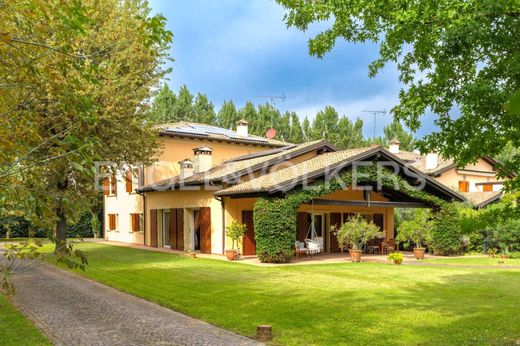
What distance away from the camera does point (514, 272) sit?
16.5m

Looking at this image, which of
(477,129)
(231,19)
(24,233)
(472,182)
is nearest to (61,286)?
(231,19)

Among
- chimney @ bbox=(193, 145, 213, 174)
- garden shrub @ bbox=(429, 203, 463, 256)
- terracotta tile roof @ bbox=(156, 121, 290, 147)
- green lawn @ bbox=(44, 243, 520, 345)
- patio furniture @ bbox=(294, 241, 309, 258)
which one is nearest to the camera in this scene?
green lawn @ bbox=(44, 243, 520, 345)

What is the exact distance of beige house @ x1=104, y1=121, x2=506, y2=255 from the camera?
21.6 m

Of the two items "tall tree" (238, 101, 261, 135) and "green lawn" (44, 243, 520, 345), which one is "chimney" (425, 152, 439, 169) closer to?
"green lawn" (44, 243, 520, 345)

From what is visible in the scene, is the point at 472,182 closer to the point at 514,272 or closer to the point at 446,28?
the point at 514,272

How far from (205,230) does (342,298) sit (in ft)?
43.8

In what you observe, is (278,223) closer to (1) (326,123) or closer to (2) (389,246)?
(2) (389,246)

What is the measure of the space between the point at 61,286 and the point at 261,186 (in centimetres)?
866

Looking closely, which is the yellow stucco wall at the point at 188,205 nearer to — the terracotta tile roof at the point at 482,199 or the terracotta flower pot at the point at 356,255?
the terracotta flower pot at the point at 356,255

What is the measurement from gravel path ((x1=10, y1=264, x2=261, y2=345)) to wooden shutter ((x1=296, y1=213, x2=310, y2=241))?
1195 cm

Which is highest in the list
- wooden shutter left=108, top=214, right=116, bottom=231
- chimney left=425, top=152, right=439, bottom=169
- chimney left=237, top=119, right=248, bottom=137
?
chimney left=237, top=119, right=248, bottom=137

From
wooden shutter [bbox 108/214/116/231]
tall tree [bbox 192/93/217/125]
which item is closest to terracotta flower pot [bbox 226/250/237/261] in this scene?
wooden shutter [bbox 108/214/116/231]

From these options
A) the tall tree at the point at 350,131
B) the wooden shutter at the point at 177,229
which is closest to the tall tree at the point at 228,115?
the tall tree at the point at 350,131

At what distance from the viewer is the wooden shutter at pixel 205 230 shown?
23344 millimetres
